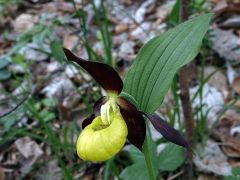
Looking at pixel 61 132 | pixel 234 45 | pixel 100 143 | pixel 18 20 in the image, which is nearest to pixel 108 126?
pixel 100 143

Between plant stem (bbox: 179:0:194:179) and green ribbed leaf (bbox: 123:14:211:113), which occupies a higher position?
green ribbed leaf (bbox: 123:14:211:113)

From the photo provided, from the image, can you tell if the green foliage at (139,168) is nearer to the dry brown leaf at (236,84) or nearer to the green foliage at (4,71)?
the dry brown leaf at (236,84)

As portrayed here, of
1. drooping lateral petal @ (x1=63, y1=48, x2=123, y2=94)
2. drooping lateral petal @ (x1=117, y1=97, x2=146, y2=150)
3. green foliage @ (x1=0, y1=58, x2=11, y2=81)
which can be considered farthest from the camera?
green foliage @ (x1=0, y1=58, x2=11, y2=81)

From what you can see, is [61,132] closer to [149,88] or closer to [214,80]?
[214,80]

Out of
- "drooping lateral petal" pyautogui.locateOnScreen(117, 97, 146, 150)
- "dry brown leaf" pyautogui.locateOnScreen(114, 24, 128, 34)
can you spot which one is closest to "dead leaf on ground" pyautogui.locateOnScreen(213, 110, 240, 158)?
"drooping lateral petal" pyautogui.locateOnScreen(117, 97, 146, 150)

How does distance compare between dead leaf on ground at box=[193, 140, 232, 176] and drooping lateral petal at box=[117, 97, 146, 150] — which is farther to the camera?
dead leaf on ground at box=[193, 140, 232, 176]

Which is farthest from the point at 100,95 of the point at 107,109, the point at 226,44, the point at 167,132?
the point at 167,132

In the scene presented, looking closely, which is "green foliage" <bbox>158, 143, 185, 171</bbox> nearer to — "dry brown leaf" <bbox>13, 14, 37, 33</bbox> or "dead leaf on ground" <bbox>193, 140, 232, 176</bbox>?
"dead leaf on ground" <bbox>193, 140, 232, 176</bbox>
